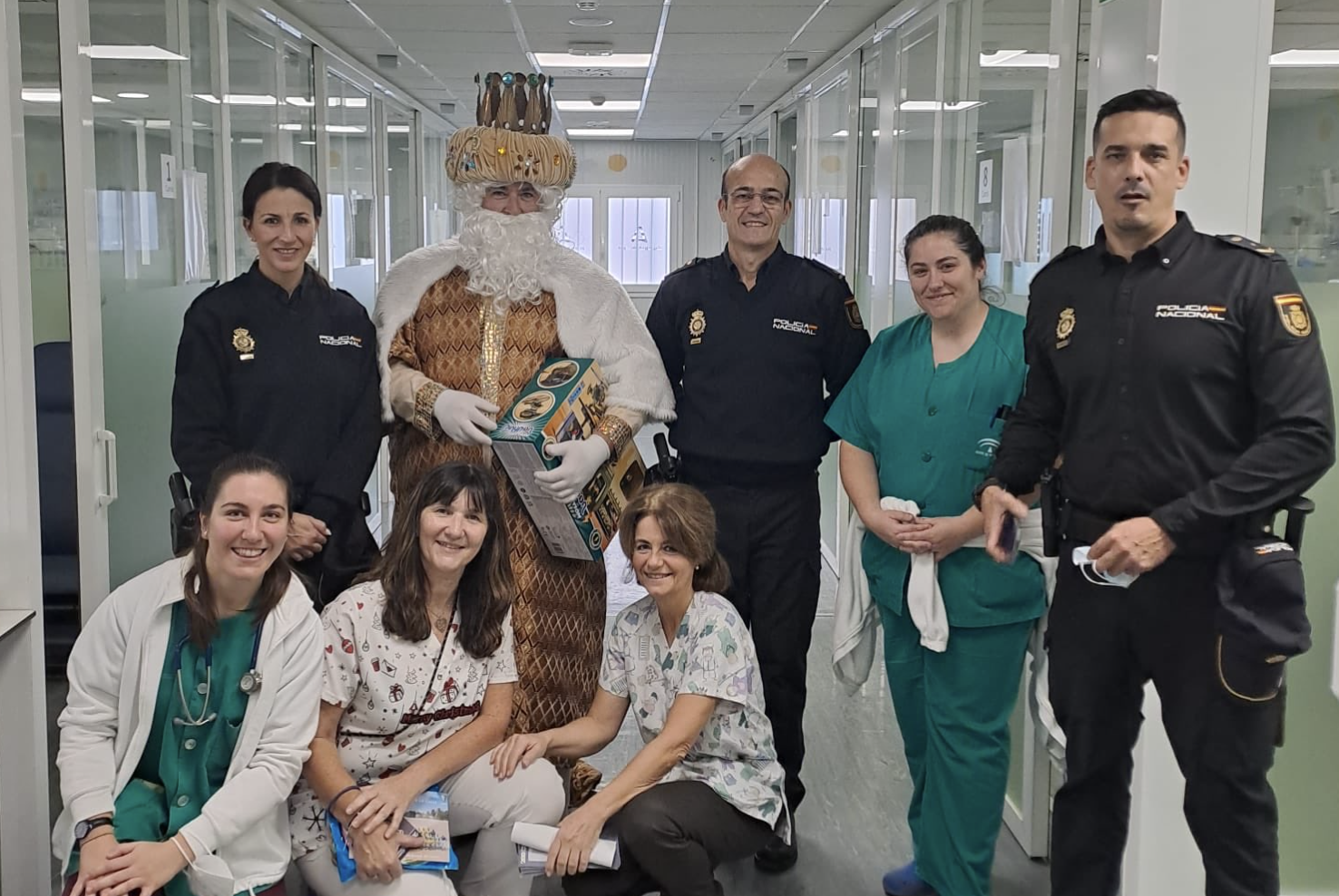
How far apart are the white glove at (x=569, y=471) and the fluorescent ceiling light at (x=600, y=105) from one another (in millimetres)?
6796

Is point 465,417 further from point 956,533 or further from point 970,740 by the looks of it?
point 970,740

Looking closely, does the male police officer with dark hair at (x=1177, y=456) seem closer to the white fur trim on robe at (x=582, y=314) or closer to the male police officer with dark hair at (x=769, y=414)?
the male police officer with dark hair at (x=769, y=414)

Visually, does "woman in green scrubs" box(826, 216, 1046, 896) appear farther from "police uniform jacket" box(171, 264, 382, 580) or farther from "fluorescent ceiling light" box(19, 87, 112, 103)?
"fluorescent ceiling light" box(19, 87, 112, 103)

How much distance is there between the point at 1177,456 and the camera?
1981 millimetres

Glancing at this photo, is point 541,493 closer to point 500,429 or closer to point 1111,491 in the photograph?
point 500,429

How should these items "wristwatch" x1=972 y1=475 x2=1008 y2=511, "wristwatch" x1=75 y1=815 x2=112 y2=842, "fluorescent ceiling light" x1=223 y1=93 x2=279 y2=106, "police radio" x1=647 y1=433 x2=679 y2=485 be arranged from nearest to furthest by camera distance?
"wristwatch" x1=75 y1=815 x2=112 y2=842 → "wristwatch" x1=972 y1=475 x2=1008 y2=511 → "police radio" x1=647 y1=433 x2=679 y2=485 → "fluorescent ceiling light" x1=223 y1=93 x2=279 y2=106

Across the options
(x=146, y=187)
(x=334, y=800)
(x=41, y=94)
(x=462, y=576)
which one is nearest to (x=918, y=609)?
(x=462, y=576)

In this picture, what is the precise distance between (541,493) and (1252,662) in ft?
4.89

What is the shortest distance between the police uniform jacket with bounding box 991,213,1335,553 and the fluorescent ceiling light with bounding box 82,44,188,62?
88.1 inches

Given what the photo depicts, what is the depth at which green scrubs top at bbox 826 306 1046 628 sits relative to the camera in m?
2.54

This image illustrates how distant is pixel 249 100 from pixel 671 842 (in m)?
3.34

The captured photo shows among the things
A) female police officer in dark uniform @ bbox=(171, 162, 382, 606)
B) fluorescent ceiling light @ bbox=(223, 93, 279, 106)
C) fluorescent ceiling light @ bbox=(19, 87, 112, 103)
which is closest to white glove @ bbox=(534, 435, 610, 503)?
female police officer in dark uniform @ bbox=(171, 162, 382, 606)

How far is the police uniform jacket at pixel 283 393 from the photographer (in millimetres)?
2674

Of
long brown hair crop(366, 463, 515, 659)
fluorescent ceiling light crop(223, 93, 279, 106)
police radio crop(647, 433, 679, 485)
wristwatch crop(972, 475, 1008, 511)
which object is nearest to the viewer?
wristwatch crop(972, 475, 1008, 511)
